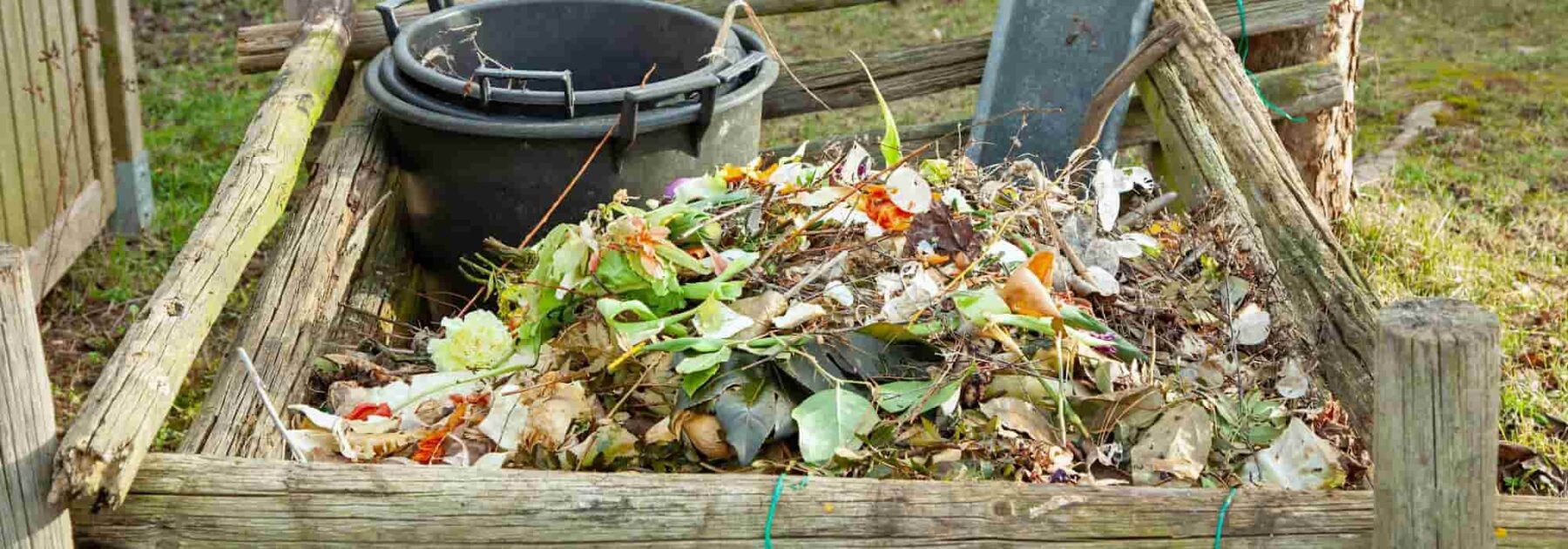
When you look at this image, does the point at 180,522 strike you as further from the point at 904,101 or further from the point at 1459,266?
the point at 904,101

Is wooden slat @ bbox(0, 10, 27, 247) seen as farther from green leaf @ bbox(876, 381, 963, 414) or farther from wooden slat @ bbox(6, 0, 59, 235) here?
green leaf @ bbox(876, 381, 963, 414)

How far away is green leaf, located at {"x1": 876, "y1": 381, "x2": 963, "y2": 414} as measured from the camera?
7.83 feet

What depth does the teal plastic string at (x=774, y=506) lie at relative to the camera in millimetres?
1876

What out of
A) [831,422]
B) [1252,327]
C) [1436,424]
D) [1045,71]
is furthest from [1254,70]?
[1436,424]

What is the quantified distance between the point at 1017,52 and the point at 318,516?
284 cm

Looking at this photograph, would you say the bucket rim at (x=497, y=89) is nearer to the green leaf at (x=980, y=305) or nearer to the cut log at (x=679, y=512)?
the green leaf at (x=980, y=305)

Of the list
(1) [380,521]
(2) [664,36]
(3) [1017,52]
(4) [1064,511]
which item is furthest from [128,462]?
(3) [1017,52]

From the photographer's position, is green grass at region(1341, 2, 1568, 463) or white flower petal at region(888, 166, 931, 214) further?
green grass at region(1341, 2, 1568, 463)

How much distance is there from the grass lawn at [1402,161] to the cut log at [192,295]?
2.39ft

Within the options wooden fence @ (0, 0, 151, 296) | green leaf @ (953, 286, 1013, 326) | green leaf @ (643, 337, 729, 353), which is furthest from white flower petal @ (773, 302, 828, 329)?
wooden fence @ (0, 0, 151, 296)

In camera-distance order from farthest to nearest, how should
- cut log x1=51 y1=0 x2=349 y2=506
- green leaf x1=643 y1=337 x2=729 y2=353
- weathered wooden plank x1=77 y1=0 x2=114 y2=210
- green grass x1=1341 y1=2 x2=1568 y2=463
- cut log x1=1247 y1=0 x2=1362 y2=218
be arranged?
1. weathered wooden plank x1=77 y1=0 x2=114 y2=210
2. cut log x1=1247 y1=0 x2=1362 y2=218
3. green grass x1=1341 y1=2 x2=1568 y2=463
4. green leaf x1=643 y1=337 x2=729 y2=353
5. cut log x1=51 y1=0 x2=349 y2=506

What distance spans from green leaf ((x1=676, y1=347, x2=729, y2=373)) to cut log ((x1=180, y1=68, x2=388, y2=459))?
2.23 ft

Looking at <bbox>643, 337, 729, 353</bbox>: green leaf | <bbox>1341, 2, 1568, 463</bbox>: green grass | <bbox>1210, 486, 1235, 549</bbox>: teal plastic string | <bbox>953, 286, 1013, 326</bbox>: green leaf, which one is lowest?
<bbox>1341, 2, 1568, 463</bbox>: green grass

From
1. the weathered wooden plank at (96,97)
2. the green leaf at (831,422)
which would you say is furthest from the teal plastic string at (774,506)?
the weathered wooden plank at (96,97)
